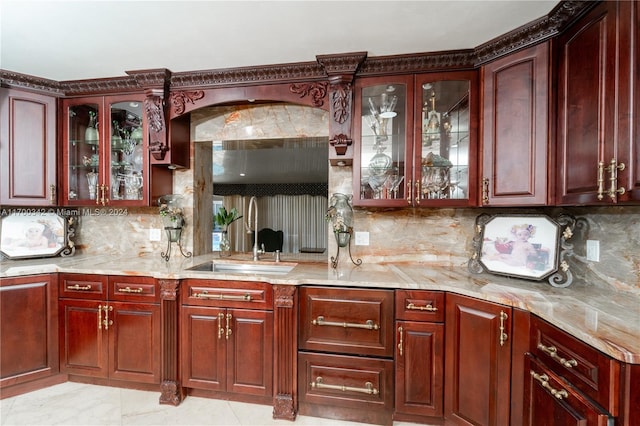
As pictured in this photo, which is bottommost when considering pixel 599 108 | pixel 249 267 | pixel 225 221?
pixel 249 267

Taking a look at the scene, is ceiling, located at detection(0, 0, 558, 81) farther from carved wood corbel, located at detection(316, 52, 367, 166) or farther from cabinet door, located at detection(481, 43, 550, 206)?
cabinet door, located at detection(481, 43, 550, 206)

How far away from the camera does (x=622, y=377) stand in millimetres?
887

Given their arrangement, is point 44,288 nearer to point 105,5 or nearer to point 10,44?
point 10,44

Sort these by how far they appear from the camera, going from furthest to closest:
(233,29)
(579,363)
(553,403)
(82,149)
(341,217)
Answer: (82,149) < (341,217) < (233,29) < (553,403) < (579,363)

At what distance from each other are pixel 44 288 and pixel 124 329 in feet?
2.25

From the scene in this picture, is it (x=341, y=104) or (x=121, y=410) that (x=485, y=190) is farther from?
(x=121, y=410)

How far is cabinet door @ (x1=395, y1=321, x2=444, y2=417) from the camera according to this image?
64.6 inches

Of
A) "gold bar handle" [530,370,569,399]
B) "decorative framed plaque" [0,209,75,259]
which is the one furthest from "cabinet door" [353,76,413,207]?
"decorative framed plaque" [0,209,75,259]

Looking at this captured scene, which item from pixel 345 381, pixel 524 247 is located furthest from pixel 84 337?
pixel 524 247

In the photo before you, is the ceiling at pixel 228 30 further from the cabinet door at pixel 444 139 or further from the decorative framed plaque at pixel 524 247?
the decorative framed plaque at pixel 524 247

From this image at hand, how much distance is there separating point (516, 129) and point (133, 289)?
2722 millimetres

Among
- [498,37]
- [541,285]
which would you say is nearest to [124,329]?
[541,285]

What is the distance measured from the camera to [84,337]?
6.67 feet

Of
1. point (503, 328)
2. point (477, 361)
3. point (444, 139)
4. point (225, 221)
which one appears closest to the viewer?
point (503, 328)
